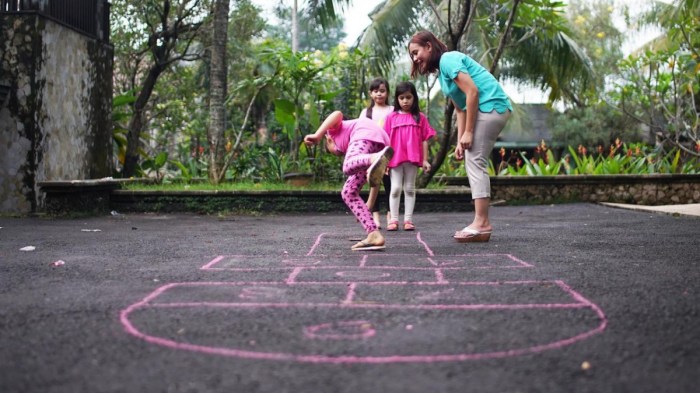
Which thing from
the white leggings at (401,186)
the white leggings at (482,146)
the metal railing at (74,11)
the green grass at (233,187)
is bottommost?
the green grass at (233,187)

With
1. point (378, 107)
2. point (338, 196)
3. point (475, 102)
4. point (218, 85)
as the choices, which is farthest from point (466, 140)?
point (218, 85)

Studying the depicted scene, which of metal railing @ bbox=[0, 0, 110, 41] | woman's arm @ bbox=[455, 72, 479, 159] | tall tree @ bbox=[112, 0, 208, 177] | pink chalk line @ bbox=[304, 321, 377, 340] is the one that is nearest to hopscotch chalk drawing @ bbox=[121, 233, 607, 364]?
pink chalk line @ bbox=[304, 321, 377, 340]

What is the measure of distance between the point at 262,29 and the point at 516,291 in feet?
44.9

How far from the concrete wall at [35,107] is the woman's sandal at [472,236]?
5140 millimetres

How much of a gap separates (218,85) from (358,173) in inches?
220

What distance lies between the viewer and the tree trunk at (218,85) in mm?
9555

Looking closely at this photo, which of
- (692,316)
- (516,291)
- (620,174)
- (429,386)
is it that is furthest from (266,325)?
(620,174)

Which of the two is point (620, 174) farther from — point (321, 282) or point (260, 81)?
point (321, 282)

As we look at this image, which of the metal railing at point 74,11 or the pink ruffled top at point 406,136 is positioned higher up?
the metal railing at point 74,11

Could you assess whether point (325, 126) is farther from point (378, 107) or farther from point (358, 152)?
point (378, 107)

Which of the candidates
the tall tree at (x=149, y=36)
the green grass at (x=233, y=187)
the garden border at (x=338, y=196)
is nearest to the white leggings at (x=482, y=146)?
the garden border at (x=338, y=196)

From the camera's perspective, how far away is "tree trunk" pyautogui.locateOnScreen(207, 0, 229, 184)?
31.3 ft

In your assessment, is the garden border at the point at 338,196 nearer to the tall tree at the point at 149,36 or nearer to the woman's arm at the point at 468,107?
the tall tree at the point at 149,36

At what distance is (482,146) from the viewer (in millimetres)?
4879
